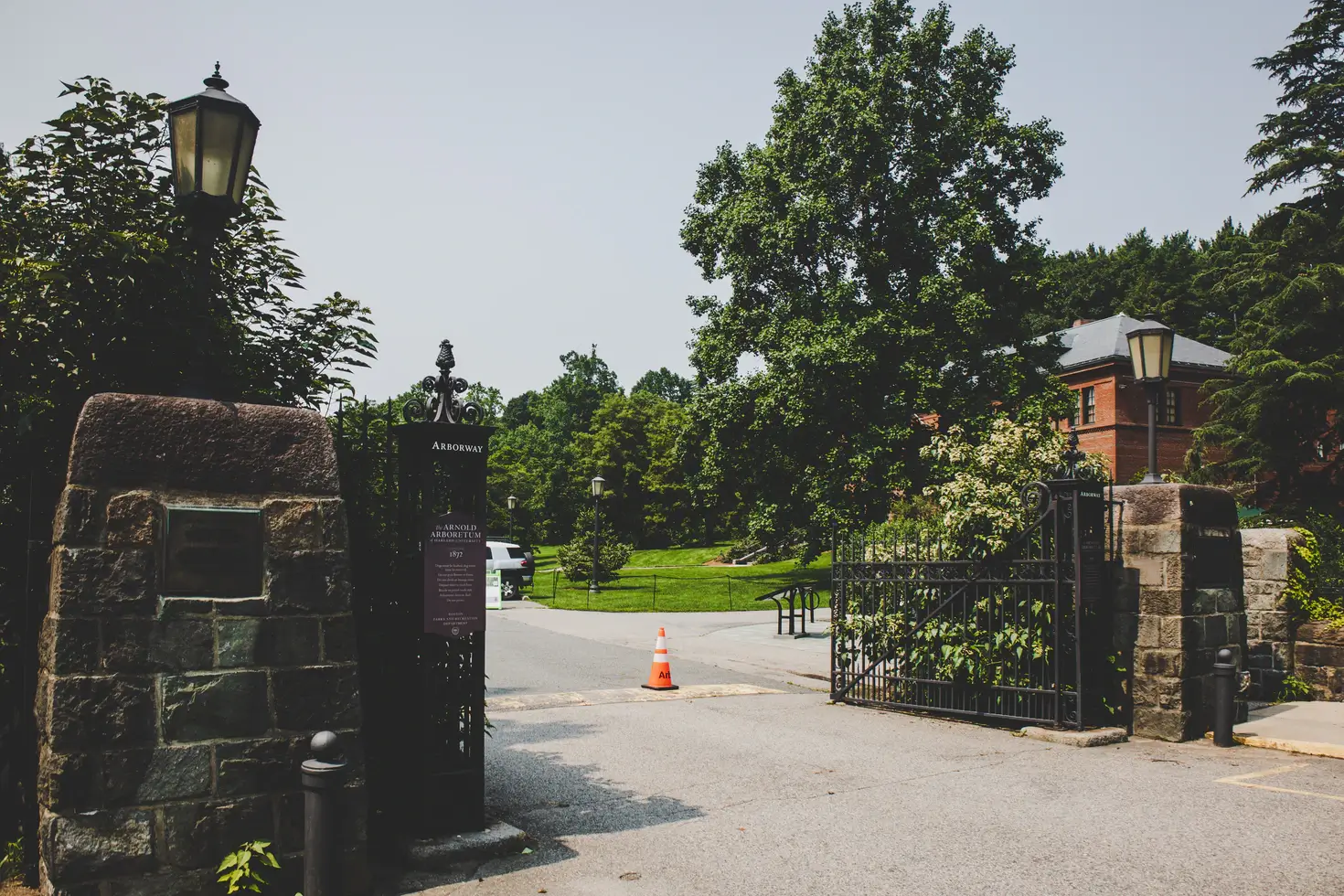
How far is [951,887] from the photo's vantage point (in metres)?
5.06

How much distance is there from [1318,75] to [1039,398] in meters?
16.6

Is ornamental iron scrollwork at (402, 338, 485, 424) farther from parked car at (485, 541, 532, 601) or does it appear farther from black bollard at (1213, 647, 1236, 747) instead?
parked car at (485, 541, 532, 601)

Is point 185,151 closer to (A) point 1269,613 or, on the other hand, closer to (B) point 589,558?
(A) point 1269,613

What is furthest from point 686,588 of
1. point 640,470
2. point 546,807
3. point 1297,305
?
point 640,470

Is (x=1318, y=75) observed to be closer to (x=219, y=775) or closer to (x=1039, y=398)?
(x=1039, y=398)

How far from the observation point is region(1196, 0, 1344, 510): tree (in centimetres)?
2823

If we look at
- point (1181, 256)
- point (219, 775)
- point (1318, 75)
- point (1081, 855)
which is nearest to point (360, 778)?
point (219, 775)

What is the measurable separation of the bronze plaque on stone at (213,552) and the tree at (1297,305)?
30.2 metres

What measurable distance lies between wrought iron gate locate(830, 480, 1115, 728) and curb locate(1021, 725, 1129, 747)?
203 mm

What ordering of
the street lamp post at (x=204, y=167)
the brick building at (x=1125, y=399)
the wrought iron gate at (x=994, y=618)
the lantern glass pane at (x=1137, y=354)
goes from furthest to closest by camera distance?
1. the brick building at (x=1125, y=399)
2. the lantern glass pane at (x=1137, y=354)
3. the wrought iron gate at (x=994, y=618)
4. the street lamp post at (x=204, y=167)

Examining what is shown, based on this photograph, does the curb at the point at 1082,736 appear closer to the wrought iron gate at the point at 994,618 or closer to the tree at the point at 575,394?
the wrought iron gate at the point at 994,618

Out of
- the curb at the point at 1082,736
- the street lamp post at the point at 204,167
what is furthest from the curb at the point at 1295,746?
the street lamp post at the point at 204,167

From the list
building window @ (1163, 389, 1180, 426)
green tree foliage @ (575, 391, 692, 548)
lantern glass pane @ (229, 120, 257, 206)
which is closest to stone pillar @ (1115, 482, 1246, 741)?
lantern glass pane @ (229, 120, 257, 206)

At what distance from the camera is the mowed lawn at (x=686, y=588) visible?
2820cm
